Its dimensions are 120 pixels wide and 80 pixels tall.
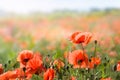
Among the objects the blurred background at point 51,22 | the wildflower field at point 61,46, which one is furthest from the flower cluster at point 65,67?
the blurred background at point 51,22

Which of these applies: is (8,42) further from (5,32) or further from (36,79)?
(36,79)

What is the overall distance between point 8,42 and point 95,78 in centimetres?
447

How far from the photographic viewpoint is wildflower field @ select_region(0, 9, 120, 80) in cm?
265

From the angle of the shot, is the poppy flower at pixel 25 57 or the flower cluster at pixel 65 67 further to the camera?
the poppy flower at pixel 25 57

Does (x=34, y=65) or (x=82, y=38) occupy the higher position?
(x=82, y=38)

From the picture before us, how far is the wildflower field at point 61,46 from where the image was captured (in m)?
2.65

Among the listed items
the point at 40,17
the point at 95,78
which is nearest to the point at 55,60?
the point at 95,78

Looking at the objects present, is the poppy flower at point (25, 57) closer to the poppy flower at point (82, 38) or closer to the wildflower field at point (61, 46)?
the wildflower field at point (61, 46)

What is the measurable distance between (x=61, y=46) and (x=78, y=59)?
2.54 metres

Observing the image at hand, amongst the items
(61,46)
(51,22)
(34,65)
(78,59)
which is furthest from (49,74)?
(51,22)

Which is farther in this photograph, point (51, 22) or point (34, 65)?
point (51, 22)

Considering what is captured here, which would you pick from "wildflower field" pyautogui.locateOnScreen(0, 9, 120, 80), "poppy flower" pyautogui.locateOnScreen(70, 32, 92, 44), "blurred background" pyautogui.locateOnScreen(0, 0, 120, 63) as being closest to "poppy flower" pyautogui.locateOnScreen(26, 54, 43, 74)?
"wildflower field" pyautogui.locateOnScreen(0, 9, 120, 80)

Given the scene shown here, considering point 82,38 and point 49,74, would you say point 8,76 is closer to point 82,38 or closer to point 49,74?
point 49,74

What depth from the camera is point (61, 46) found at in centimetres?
524
